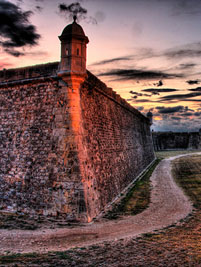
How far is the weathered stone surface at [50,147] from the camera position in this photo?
11.0 metres

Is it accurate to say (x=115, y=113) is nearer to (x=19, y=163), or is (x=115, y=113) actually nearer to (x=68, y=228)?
(x=19, y=163)

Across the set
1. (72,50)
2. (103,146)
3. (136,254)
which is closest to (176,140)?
(103,146)

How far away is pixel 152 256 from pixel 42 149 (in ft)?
23.3

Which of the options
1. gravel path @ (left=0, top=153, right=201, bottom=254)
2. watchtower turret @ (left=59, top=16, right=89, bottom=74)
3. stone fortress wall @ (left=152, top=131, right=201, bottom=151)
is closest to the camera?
gravel path @ (left=0, top=153, right=201, bottom=254)

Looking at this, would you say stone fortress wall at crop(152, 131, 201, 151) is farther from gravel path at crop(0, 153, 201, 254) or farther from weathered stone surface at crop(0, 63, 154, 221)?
gravel path at crop(0, 153, 201, 254)

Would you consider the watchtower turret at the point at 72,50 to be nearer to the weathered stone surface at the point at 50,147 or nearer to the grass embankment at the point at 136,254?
the weathered stone surface at the point at 50,147

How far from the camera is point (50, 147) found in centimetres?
1167

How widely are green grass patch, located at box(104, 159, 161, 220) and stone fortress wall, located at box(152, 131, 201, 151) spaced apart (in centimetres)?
4706

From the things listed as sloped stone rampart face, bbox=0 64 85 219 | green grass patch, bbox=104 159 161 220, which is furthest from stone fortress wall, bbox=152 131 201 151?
sloped stone rampart face, bbox=0 64 85 219

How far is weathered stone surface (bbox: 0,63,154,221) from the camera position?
11.0 meters

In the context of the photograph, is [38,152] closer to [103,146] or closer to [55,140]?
[55,140]

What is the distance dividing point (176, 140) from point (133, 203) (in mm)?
53958

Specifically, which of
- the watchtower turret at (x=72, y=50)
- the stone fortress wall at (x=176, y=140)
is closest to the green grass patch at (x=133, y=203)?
the watchtower turret at (x=72, y=50)

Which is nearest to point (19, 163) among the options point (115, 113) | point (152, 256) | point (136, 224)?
point (136, 224)
